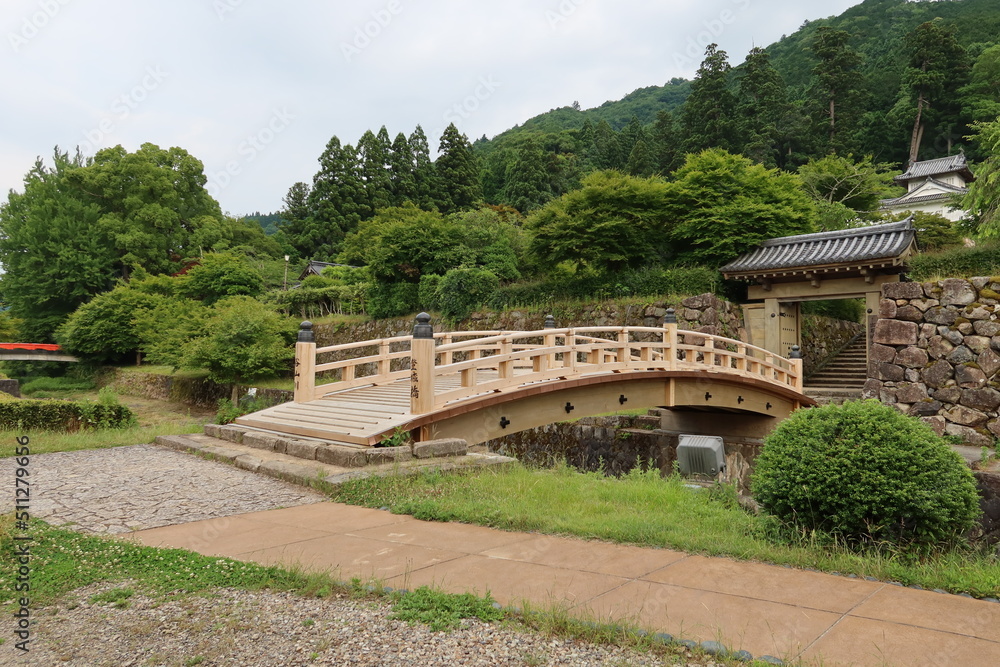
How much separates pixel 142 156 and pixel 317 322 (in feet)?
72.1

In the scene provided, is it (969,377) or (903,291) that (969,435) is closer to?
(969,377)

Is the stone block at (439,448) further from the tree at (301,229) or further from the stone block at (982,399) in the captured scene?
the tree at (301,229)

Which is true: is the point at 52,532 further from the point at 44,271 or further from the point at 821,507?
the point at 44,271

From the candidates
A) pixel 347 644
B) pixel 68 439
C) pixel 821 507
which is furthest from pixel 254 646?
pixel 68 439

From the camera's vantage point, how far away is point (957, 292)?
13.8m

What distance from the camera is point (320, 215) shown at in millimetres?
46656

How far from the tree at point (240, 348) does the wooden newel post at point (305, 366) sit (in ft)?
46.9

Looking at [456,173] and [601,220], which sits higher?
[456,173]

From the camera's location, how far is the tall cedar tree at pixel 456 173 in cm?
4304

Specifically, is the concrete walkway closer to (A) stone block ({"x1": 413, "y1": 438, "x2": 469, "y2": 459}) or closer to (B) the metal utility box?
(A) stone block ({"x1": 413, "y1": 438, "x2": 469, "y2": 459})

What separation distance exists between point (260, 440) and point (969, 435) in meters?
14.4

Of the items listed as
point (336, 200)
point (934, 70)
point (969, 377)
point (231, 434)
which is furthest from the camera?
point (336, 200)

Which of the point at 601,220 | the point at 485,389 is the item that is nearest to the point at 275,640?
the point at 485,389

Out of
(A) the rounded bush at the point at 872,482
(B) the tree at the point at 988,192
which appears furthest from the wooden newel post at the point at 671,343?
(B) the tree at the point at 988,192
